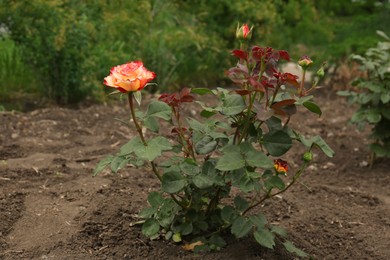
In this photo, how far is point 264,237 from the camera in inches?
94.3

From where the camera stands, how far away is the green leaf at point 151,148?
2.18m

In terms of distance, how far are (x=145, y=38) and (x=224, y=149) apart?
4.05 metres

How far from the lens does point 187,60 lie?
6.59 m

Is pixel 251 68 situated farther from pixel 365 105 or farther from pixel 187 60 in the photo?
pixel 187 60

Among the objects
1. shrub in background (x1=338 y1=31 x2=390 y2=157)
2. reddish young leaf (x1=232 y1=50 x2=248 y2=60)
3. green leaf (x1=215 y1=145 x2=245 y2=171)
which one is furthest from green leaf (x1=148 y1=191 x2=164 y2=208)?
shrub in background (x1=338 y1=31 x2=390 y2=157)

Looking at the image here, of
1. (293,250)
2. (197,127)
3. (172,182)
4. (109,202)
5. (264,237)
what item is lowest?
(109,202)

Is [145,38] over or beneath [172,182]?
beneath

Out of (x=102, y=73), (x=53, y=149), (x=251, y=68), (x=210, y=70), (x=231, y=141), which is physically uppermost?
(x=251, y=68)

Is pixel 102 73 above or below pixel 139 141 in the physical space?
below

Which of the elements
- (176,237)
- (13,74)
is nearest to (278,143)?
(176,237)

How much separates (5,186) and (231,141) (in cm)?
127

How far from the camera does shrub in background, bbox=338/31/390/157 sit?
3924 mm

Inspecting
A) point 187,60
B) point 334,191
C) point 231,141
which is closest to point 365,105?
point 334,191

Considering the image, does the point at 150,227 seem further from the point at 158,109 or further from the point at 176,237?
the point at 158,109
